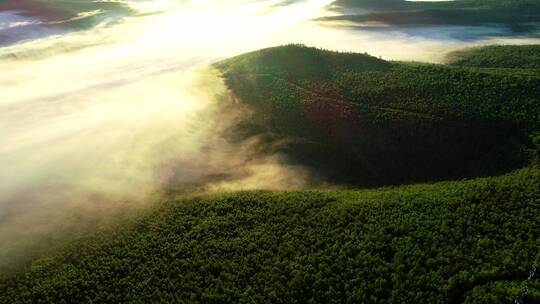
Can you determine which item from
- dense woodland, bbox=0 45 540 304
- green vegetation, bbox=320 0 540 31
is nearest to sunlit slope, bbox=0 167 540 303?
dense woodland, bbox=0 45 540 304

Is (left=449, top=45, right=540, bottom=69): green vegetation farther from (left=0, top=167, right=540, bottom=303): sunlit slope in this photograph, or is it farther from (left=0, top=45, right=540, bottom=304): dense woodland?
(left=0, top=167, right=540, bottom=303): sunlit slope

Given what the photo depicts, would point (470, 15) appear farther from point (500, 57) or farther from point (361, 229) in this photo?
point (361, 229)

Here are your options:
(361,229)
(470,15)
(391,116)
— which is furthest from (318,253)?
(470,15)

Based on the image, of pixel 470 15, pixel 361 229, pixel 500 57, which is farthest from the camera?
pixel 470 15

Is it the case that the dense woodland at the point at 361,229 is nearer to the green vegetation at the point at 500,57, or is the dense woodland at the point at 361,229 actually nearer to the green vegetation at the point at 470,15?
the green vegetation at the point at 500,57

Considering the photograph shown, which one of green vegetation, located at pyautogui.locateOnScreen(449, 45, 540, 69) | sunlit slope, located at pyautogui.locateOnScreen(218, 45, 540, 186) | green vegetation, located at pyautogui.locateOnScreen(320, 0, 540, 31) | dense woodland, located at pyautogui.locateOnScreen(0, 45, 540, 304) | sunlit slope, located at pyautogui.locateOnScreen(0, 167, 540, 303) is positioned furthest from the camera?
green vegetation, located at pyautogui.locateOnScreen(320, 0, 540, 31)
